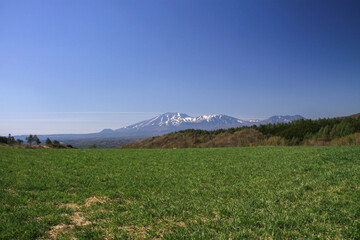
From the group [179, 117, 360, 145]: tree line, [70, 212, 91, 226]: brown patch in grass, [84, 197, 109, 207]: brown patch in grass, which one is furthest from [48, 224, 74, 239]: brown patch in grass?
[179, 117, 360, 145]: tree line

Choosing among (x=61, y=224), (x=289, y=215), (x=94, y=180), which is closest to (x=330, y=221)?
(x=289, y=215)

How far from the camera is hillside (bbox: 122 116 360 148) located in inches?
1678

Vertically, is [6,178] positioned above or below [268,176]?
above

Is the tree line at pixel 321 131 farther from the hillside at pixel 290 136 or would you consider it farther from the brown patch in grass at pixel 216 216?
the brown patch in grass at pixel 216 216

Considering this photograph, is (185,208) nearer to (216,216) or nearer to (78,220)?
(216,216)

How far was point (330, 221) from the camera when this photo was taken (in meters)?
5.04

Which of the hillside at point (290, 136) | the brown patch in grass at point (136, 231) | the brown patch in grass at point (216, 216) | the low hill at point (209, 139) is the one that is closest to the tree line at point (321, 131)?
the hillside at point (290, 136)

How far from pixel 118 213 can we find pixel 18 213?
3.10 meters

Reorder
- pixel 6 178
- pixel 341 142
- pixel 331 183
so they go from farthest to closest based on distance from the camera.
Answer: pixel 341 142
pixel 6 178
pixel 331 183

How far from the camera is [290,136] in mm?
50094

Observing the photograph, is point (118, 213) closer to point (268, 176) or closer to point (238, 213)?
point (238, 213)

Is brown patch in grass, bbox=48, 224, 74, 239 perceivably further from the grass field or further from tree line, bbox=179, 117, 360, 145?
tree line, bbox=179, 117, 360, 145

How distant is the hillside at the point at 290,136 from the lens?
42625 mm

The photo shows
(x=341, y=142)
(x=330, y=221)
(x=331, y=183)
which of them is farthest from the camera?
(x=341, y=142)
